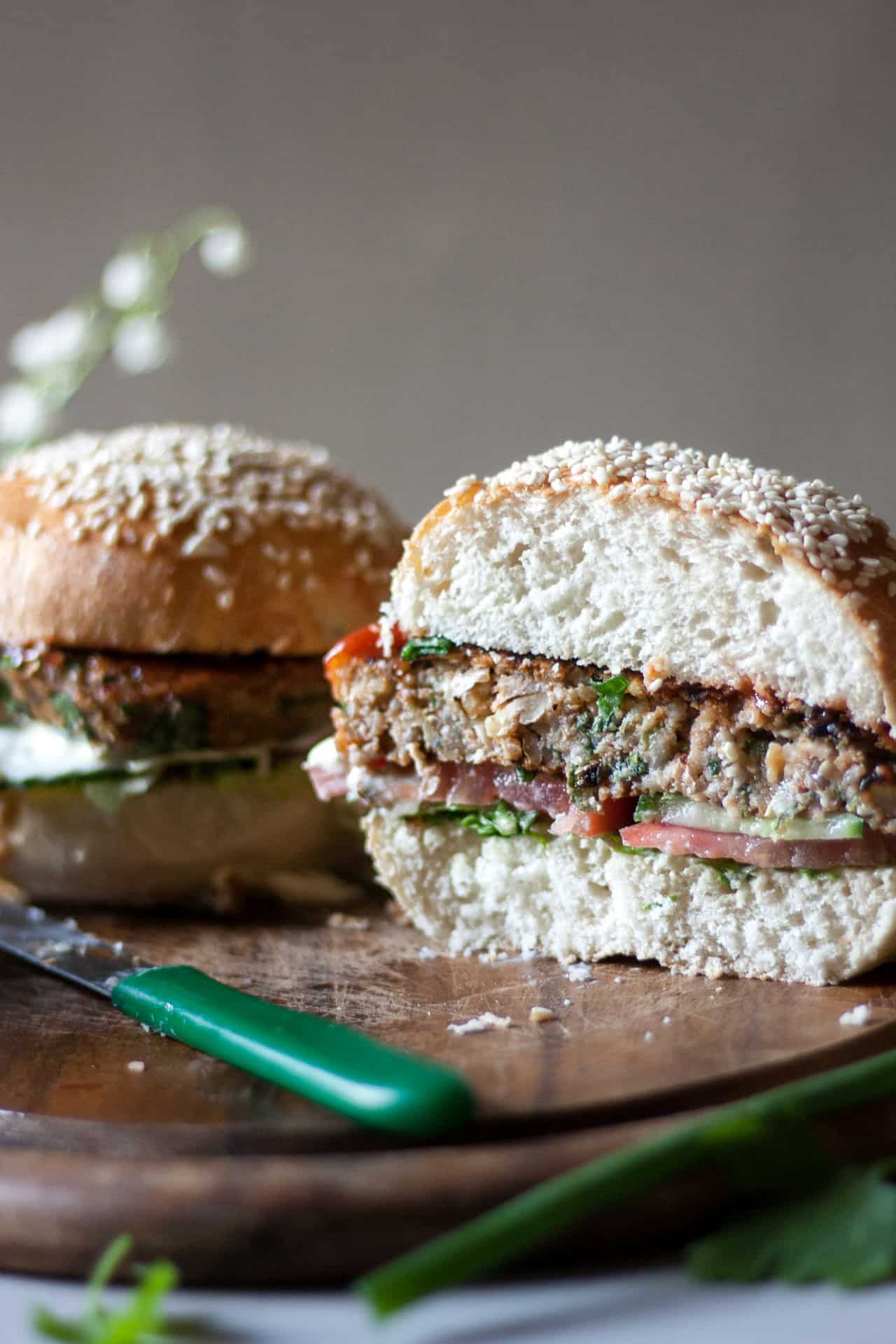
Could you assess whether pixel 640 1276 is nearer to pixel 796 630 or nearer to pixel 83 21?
pixel 796 630

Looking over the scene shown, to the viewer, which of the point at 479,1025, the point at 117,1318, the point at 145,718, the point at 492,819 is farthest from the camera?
the point at 145,718

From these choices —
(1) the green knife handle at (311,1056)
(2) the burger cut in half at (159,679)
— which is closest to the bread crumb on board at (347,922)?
(2) the burger cut in half at (159,679)

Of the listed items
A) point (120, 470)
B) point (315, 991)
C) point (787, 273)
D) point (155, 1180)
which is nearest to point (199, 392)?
point (787, 273)

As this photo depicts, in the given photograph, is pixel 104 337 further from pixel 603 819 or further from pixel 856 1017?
pixel 856 1017

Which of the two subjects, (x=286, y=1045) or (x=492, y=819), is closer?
(x=286, y=1045)

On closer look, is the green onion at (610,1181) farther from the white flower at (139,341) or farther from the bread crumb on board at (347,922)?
the white flower at (139,341)

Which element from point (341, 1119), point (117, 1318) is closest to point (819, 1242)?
point (341, 1119)

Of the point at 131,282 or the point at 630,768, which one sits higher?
the point at 131,282

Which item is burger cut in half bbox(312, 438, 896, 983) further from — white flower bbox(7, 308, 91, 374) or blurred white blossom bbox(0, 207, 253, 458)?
white flower bbox(7, 308, 91, 374)
